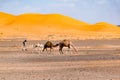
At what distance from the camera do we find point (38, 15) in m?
161

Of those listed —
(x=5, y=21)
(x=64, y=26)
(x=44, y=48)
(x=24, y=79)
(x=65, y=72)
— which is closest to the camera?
(x=24, y=79)

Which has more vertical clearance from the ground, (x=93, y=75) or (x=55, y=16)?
(x=55, y=16)

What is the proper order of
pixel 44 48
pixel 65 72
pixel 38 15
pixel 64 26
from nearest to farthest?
pixel 65 72, pixel 44 48, pixel 64 26, pixel 38 15

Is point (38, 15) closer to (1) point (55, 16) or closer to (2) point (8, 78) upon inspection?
(1) point (55, 16)

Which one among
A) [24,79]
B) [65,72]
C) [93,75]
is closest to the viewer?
[24,79]

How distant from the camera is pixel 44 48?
36.7 m

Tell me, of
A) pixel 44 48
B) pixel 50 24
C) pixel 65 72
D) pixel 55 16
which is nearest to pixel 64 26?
pixel 50 24

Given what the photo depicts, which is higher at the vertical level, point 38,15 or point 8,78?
point 38,15

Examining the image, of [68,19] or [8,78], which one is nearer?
[8,78]

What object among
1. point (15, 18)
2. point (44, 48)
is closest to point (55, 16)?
point (15, 18)

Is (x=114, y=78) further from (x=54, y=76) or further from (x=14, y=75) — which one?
(x=14, y=75)

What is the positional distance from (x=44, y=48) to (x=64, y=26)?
103 meters

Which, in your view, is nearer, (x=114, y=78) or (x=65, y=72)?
(x=114, y=78)

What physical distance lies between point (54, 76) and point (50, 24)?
12361 centimetres
